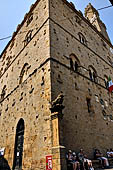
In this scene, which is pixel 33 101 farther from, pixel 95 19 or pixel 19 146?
pixel 95 19

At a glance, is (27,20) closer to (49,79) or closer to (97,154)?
(49,79)

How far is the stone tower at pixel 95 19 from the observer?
1977 cm

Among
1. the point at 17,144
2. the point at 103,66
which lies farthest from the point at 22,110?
the point at 103,66

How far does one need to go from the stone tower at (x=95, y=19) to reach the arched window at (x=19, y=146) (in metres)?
16.5

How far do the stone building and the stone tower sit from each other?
7162 millimetres

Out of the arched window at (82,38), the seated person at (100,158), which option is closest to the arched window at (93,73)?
the arched window at (82,38)

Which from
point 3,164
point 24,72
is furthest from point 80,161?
point 24,72

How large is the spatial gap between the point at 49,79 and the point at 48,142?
3.13 m

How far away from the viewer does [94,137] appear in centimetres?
828

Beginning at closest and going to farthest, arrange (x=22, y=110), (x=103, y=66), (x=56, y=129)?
(x=56, y=129) → (x=22, y=110) → (x=103, y=66)

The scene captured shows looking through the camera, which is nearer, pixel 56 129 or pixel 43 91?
pixel 56 129

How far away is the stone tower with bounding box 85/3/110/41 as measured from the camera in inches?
779

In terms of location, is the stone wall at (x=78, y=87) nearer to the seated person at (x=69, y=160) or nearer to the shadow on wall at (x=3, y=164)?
the seated person at (x=69, y=160)

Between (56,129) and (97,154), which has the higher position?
(56,129)
